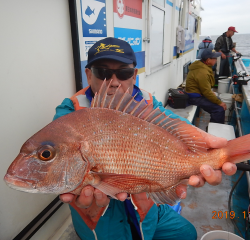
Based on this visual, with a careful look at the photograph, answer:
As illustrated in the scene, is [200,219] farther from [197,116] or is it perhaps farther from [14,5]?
[197,116]

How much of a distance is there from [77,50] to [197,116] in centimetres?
550

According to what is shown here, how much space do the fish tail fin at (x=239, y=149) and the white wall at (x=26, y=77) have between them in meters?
1.55

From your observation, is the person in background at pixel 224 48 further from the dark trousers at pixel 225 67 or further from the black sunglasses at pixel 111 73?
the black sunglasses at pixel 111 73

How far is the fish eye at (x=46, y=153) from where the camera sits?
98cm

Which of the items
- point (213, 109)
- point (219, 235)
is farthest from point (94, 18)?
point (213, 109)

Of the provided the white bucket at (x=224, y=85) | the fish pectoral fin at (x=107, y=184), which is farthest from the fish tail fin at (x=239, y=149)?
the white bucket at (x=224, y=85)

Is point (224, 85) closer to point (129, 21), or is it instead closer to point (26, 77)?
point (129, 21)

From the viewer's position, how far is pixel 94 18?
2.33m

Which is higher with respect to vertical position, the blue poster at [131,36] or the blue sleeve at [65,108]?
the blue poster at [131,36]

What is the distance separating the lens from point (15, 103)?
1571mm

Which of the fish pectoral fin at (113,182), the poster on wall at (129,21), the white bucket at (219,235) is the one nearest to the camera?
the fish pectoral fin at (113,182)

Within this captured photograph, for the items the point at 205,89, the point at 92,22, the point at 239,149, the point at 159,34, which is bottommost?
the point at 205,89

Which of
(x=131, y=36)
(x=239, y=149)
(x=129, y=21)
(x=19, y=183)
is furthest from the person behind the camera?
(x=131, y=36)

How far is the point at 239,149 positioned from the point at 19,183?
1.20 m
